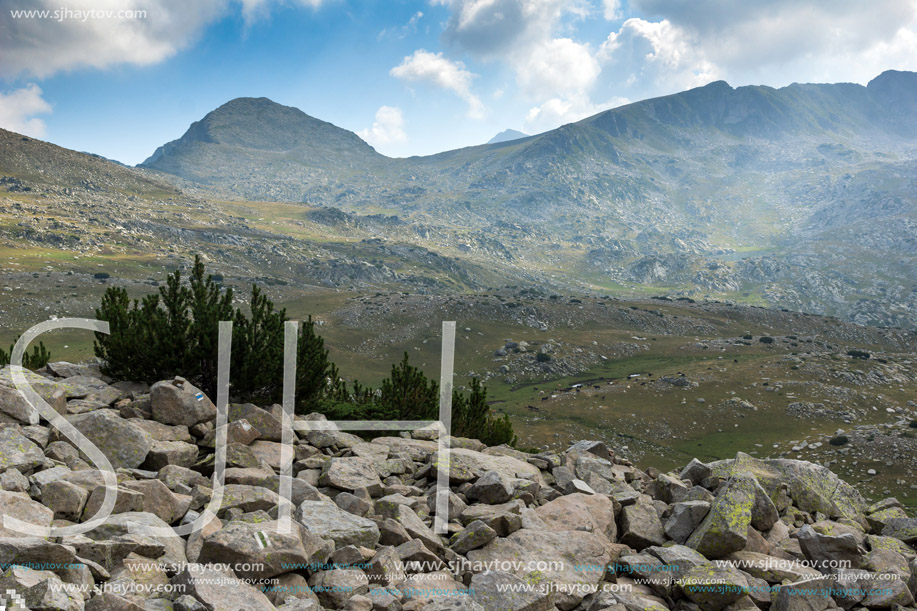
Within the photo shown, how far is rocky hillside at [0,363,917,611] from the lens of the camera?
19.8 feet

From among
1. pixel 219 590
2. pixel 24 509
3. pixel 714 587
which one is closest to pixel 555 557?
pixel 714 587

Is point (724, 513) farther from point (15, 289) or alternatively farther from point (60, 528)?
point (15, 289)

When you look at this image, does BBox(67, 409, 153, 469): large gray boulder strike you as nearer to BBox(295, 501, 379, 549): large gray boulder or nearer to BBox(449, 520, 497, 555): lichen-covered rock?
BBox(295, 501, 379, 549): large gray boulder

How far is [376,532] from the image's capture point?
760 centimetres

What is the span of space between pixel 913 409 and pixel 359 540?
80.1m

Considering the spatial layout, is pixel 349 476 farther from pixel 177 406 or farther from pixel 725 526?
pixel 725 526

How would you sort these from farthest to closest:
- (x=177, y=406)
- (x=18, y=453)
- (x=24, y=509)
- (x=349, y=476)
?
(x=177, y=406), (x=349, y=476), (x=18, y=453), (x=24, y=509)

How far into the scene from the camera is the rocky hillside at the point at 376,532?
6.03m

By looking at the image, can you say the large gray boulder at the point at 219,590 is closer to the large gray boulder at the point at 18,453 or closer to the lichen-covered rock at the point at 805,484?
the large gray boulder at the point at 18,453

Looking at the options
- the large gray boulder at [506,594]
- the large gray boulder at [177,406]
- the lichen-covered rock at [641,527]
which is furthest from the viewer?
the large gray boulder at [177,406]

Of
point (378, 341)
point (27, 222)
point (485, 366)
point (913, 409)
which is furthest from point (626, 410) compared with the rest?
point (27, 222)

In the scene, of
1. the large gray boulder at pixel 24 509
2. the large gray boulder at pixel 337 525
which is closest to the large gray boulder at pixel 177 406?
the large gray boulder at pixel 24 509

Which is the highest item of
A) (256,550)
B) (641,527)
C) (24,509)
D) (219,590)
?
(24,509)

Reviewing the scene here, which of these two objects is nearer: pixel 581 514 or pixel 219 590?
pixel 219 590
